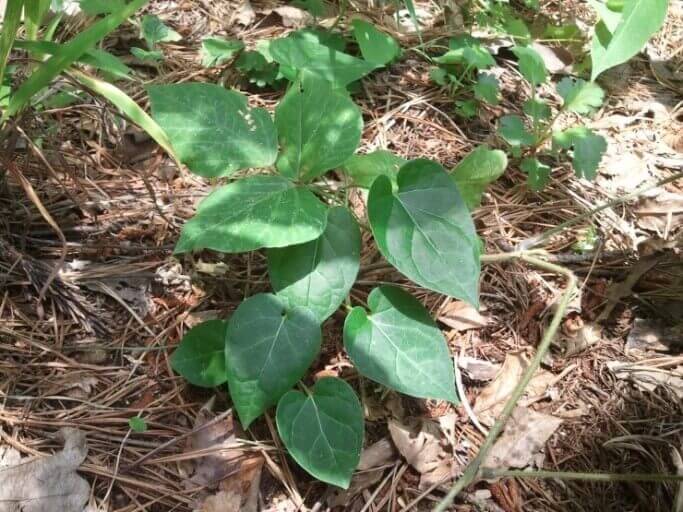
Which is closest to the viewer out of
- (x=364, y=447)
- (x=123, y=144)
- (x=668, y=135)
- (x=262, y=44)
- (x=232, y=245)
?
(x=232, y=245)

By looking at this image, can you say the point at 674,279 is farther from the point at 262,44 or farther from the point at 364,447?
the point at 262,44

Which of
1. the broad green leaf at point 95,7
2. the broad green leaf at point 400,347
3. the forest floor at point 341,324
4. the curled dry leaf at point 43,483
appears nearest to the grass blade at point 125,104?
the forest floor at point 341,324

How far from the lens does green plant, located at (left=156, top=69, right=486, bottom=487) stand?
3.65 ft

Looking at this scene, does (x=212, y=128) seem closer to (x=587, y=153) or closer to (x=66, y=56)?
(x=66, y=56)

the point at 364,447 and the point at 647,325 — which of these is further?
the point at 647,325

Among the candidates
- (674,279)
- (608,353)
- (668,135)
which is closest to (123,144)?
(608,353)

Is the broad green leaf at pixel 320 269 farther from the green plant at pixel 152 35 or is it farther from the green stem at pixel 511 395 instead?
the green plant at pixel 152 35

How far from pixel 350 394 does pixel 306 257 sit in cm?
29

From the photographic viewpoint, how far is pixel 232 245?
1086 millimetres

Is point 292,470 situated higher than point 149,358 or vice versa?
point 149,358

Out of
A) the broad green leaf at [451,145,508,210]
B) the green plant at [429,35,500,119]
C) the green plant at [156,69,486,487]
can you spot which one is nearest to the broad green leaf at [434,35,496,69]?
the green plant at [429,35,500,119]

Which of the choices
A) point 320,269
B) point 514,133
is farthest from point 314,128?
point 514,133

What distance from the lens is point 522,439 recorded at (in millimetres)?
1234

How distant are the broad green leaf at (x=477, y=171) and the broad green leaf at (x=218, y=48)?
79 cm
